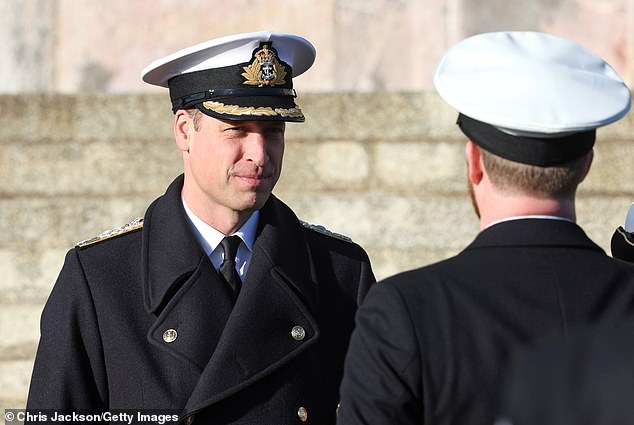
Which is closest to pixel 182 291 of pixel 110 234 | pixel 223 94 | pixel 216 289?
pixel 216 289

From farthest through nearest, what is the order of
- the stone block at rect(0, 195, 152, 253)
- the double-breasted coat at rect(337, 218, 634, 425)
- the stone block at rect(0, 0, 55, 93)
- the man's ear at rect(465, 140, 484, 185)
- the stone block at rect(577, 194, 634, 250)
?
the stone block at rect(0, 0, 55, 93) → the stone block at rect(0, 195, 152, 253) → the stone block at rect(577, 194, 634, 250) → the man's ear at rect(465, 140, 484, 185) → the double-breasted coat at rect(337, 218, 634, 425)

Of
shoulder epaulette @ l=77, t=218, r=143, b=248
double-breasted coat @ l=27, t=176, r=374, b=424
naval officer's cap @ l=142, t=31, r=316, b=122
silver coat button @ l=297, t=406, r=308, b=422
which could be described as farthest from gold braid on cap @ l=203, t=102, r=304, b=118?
silver coat button @ l=297, t=406, r=308, b=422

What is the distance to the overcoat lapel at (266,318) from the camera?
3191 millimetres

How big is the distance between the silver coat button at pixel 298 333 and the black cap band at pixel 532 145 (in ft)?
3.71

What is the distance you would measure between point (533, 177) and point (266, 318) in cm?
122

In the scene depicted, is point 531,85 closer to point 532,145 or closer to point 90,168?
point 532,145

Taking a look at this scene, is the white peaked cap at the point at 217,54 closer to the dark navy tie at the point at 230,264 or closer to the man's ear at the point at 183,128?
the man's ear at the point at 183,128

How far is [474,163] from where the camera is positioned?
7.91ft

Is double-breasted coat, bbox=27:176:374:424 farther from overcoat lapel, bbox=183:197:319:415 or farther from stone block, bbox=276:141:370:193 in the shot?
stone block, bbox=276:141:370:193

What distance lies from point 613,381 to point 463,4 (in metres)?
6.75

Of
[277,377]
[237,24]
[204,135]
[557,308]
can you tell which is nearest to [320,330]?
[277,377]

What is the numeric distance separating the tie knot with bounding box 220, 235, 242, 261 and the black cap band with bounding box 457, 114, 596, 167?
1206 millimetres

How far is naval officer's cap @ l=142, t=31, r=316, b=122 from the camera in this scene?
3.43 metres

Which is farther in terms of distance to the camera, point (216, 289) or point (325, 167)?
point (325, 167)
